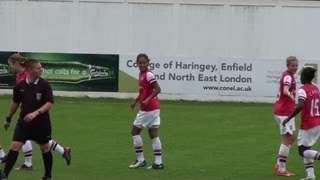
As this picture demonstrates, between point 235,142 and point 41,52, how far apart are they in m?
20.2

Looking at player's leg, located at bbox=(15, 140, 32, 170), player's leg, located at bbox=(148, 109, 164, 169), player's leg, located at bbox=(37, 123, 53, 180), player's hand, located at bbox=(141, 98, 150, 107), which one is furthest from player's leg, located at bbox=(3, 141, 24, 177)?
player's leg, located at bbox=(148, 109, 164, 169)

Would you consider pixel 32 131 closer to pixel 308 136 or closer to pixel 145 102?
pixel 145 102

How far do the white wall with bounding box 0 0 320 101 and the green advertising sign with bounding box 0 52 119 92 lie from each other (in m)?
2.14

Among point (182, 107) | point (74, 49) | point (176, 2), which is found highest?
point (176, 2)

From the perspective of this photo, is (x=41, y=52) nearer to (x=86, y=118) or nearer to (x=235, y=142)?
(x=86, y=118)

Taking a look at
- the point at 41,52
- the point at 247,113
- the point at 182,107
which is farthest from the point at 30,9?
the point at 247,113

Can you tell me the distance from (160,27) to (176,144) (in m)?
20.6

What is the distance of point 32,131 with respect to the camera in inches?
435

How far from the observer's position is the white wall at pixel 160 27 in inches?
1437

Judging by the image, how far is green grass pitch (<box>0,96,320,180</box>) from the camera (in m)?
12.8

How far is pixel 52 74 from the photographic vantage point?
34.4 m

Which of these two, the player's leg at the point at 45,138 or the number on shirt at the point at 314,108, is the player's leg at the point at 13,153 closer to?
the player's leg at the point at 45,138

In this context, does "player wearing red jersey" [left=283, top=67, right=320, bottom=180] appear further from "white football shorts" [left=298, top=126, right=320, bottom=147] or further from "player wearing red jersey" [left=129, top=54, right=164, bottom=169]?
"player wearing red jersey" [left=129, top=54, right=164, bottom=169]

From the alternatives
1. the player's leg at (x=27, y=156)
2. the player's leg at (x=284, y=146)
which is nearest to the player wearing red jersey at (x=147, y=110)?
the player's leg at (x=27, y=156)
